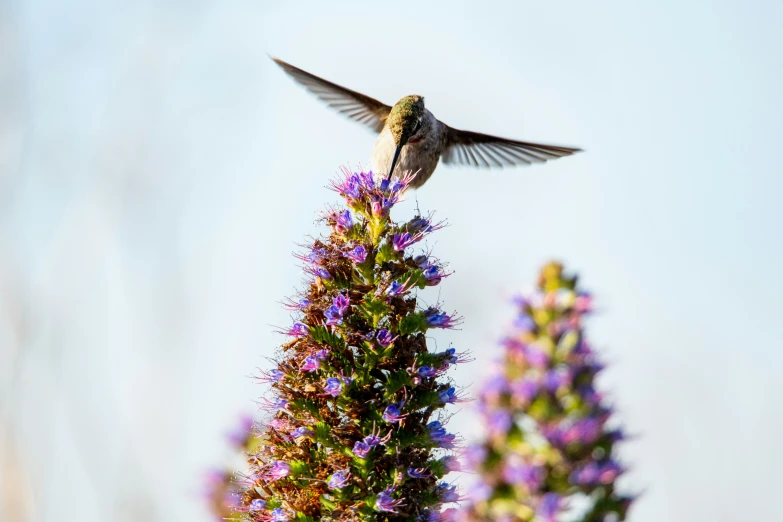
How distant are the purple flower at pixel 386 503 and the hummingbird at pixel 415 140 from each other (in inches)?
165

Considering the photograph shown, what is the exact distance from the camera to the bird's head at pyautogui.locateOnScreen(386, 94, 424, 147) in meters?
8.91

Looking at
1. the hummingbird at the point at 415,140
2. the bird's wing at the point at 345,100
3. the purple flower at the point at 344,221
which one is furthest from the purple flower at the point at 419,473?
the bird's wing at the point at 345,100

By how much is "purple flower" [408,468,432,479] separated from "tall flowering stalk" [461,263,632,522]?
1.00 ft

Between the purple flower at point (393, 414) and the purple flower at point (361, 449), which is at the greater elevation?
the purple flower at point (393, 414)

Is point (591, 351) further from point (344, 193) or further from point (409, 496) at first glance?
point (344, 193)

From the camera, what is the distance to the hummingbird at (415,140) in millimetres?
9062

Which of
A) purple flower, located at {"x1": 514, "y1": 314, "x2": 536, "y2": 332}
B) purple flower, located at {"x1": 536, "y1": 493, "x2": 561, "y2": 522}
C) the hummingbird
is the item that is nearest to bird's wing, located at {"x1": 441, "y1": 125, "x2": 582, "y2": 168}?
the hummingbird

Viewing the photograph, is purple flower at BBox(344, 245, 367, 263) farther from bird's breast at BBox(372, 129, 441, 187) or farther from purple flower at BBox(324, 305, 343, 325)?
bird's breast at BBox(372, 129, 441, 187)

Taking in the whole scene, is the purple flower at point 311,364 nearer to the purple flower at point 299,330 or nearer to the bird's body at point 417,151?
the purple flower at point 299,330

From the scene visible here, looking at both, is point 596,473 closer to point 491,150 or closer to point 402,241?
point 402,241

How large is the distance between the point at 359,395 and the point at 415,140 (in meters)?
4.60

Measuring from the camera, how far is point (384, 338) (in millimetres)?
5285

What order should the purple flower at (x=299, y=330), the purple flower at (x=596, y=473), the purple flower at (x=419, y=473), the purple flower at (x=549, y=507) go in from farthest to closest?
1. the purple flower at (x=299, y=330)
2. the purple flower at (x=419, y=473)
3. the purple flower at (x=596, y=473)
4. the purple flower at (x=549, y=507)

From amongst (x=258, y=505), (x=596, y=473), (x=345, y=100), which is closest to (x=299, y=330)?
(x=258, y=505)
